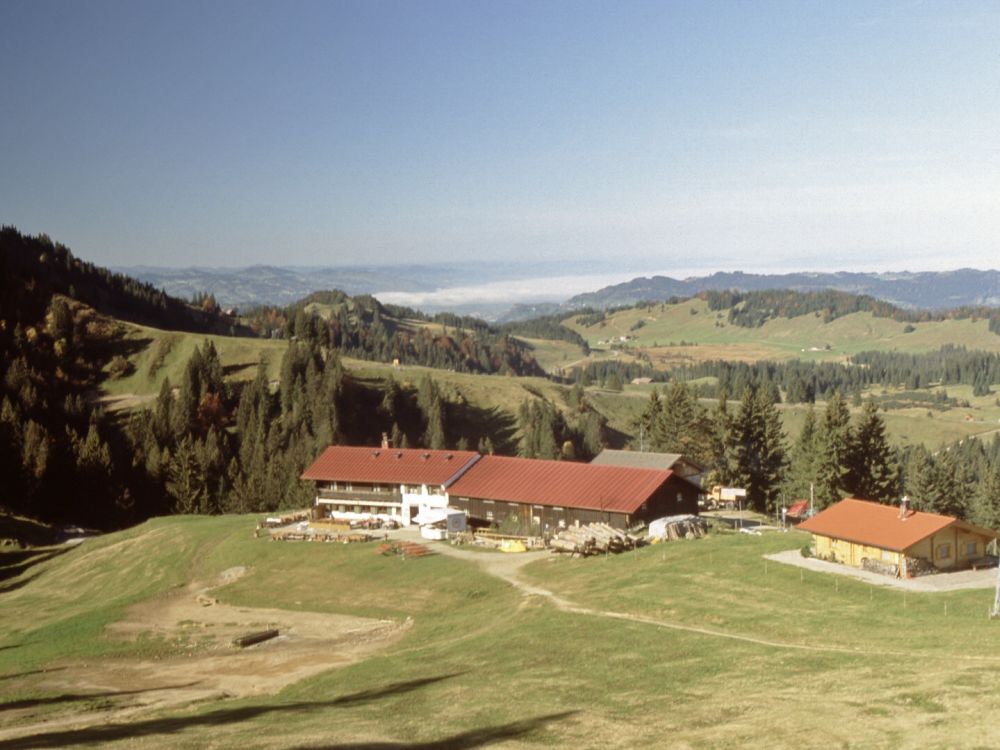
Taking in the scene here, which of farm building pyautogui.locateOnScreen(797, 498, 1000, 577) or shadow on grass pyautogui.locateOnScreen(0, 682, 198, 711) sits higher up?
farm building pyautogui.locateOnScreen(797, 498, 1000, 577)

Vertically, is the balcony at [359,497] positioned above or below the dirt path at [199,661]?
above

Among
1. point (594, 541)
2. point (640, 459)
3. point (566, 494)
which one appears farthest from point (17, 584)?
point (640, 459)

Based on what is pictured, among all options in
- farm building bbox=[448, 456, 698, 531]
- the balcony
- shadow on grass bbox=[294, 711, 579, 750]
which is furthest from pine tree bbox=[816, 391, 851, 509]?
shadow on grass bbox=[294, 711, 579, 750]

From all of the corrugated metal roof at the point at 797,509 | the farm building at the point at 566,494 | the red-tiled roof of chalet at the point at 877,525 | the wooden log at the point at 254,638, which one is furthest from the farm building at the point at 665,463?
the wooden log at the point at 254,638

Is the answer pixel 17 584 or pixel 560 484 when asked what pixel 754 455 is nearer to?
pixel 560 484

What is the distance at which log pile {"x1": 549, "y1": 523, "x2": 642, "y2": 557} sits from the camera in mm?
70500

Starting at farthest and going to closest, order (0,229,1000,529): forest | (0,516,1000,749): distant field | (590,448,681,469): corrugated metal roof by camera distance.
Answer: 1. (0,229,1000,529): forest
2. (590,448,681,469): corrugated metal roof
3. (0,516,1000,749): distant field

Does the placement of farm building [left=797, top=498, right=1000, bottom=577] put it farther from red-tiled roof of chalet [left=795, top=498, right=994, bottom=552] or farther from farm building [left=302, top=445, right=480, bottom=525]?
farm building [left=302, top=445, right=480, bottom=525]

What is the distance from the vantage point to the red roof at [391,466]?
318 feet

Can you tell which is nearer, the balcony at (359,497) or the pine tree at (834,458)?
the pine tree at (834,458)

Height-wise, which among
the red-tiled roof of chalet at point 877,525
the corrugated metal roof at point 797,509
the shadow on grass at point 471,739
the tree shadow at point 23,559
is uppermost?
the red-tiled roof of chalet at point 877,525

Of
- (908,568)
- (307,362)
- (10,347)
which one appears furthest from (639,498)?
(10,347)

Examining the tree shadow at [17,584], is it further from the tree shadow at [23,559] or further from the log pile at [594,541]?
the log pile at [594,541]

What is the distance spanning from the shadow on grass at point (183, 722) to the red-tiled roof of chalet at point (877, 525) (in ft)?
104
